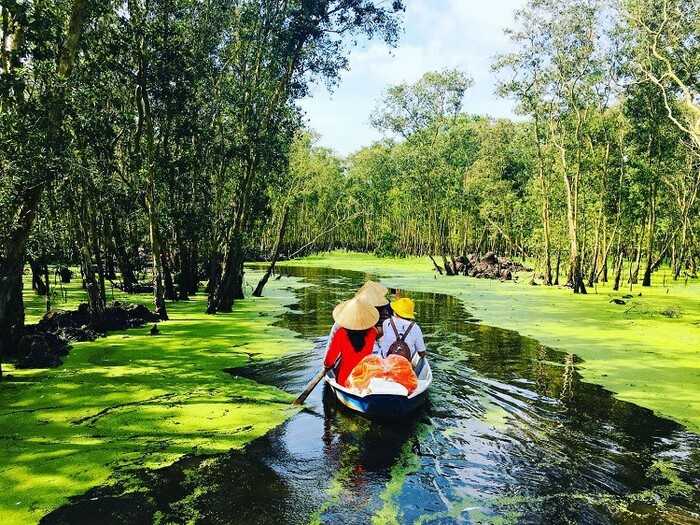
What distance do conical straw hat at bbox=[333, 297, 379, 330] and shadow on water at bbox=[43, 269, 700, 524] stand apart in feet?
4.37

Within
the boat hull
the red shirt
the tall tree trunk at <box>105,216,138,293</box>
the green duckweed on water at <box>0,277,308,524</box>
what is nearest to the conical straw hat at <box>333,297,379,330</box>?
the red shirt

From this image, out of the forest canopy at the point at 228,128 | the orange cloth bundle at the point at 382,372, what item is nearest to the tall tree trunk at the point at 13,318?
the forest canopy at the point at 228,128

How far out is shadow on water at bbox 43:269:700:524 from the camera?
4.58 m

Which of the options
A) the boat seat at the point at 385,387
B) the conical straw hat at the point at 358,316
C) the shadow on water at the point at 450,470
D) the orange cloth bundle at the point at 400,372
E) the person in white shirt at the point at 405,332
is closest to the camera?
the shadow on water at the point at 450,470

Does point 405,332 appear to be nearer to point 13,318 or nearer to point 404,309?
point 404,309

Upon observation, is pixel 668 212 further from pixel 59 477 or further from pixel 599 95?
pixel 59 477

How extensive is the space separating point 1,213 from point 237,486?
4.86 meters

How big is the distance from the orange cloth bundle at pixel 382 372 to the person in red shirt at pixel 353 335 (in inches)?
11.9

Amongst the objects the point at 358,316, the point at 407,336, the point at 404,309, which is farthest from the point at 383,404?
the point at 404,309

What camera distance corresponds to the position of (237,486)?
16.3ft

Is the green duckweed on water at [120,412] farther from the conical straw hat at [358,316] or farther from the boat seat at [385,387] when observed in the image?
the conical straw hat at [358,316]

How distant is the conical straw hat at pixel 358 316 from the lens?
7139 mm

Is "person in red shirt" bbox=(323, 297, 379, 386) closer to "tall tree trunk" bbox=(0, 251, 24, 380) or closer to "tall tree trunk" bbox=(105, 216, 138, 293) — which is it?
"tall tree trunk" bbox=(0, 251, 24, 380)

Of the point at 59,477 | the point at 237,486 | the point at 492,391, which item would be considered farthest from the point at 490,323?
the point at 59,477
